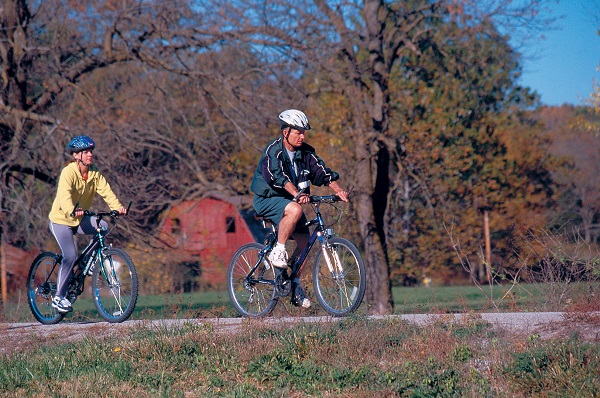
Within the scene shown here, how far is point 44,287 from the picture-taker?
379 inches

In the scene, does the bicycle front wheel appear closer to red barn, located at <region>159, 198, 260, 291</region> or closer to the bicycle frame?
the bicycle frame

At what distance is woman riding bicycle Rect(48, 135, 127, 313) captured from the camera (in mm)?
8859

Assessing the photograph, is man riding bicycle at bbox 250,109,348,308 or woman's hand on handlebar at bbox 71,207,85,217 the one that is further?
woman's hand on handlebar at bbox 71,207,85,217

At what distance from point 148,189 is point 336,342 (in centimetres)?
1116

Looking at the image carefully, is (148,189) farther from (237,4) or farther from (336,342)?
(336,342)

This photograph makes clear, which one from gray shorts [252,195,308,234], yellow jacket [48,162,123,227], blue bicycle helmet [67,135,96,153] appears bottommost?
gray shorts [252,195,308,234]

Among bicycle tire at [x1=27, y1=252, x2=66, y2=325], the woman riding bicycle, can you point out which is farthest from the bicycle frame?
bicycle tire at [x1=27, y1=252, x2=66, y2=325]

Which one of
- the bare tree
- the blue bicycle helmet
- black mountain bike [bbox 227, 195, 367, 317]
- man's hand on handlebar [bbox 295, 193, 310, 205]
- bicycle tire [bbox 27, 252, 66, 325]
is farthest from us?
the bare tree

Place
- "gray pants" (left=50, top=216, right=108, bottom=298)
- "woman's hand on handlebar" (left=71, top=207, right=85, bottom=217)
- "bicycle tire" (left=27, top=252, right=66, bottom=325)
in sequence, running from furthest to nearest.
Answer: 1. "bicycle tire" (left=27, top=252, right=66, bottom=325)
2. "gray pants" (left=50, top=216, right=108, bottom=298)
3. "woman's hand on handlebar" (left=71, top=207, right=85, bottom=217)

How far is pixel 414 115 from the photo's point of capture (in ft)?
107

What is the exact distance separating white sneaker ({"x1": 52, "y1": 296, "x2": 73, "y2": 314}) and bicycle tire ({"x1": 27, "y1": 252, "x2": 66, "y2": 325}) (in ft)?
0.91

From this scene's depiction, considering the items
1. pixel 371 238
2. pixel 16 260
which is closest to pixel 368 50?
pixel 371 238

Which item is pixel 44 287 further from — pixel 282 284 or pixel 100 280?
pixel 282 284

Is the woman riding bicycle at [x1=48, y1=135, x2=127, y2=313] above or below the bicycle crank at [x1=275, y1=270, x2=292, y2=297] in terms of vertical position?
above
